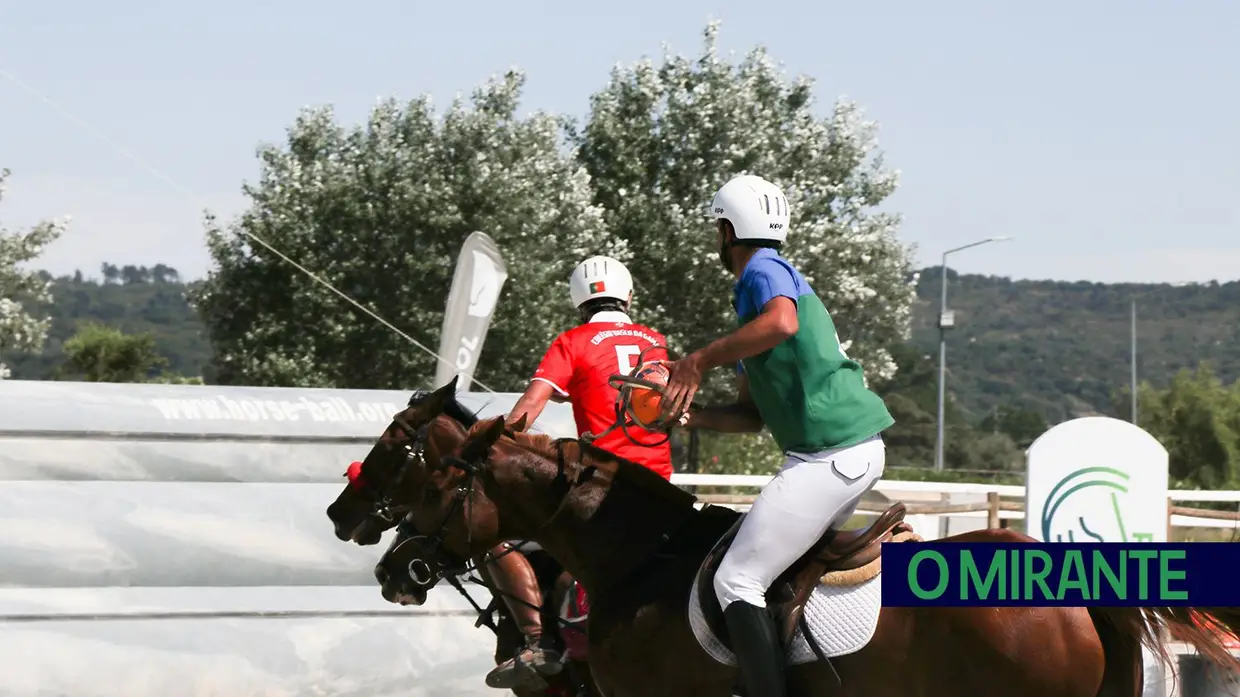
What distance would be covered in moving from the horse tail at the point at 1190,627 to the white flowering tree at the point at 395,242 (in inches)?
1051

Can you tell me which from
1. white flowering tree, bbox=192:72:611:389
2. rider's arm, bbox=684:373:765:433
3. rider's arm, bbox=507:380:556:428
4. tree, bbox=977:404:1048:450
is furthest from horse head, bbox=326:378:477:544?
tree, bbox=977:404:1048:450

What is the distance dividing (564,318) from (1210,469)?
1503 inches

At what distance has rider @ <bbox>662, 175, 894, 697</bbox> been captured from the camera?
17.2 ft

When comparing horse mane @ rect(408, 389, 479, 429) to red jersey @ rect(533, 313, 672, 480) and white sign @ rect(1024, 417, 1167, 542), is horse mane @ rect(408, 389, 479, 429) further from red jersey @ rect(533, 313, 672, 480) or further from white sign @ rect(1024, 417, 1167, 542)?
white sign @ rect(1024, 417, 1167, 542)

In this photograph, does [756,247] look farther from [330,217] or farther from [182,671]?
[330,217]

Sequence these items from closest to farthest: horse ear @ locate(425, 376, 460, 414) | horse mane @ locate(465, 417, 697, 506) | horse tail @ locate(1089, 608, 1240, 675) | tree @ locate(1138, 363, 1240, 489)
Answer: horse tail @ locate(1089, 608, 1240, 675) < horse mane @ locate(465, 417, 697, 506) < horse ear @ locate(425, 376, 460, 414) < tree @ locate(1138, 363, 1240, 489)

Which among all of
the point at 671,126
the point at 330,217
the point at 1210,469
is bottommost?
the point at 1210,469

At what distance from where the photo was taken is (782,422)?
5.48 metres

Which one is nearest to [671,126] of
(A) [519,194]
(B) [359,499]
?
(A) [519,194]

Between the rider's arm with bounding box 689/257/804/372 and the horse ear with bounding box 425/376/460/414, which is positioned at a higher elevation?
the rider's arm with bounding box 689/257/804/372

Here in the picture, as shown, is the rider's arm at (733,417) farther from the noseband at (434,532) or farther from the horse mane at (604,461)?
the noseband at (434,532)

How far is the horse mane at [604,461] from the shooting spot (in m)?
5.97

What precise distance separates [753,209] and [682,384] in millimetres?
764

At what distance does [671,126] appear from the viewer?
35.8 m
